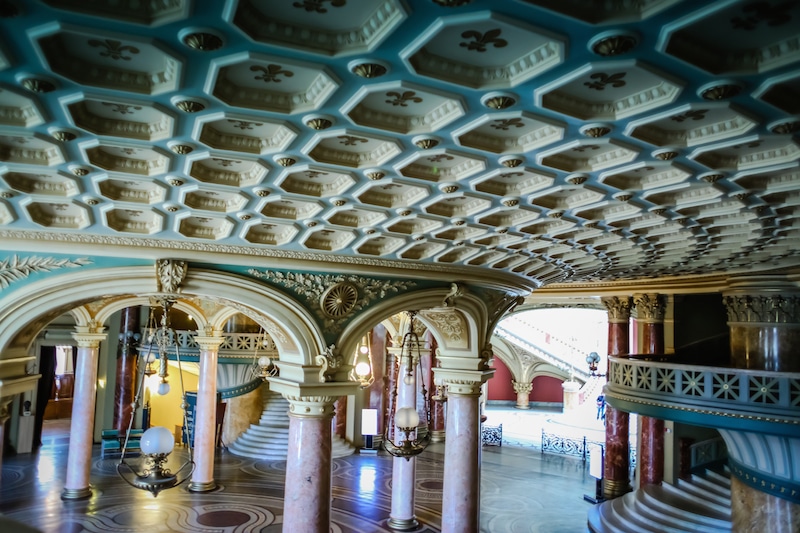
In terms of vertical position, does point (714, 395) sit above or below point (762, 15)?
below

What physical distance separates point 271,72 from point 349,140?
41.9 inches

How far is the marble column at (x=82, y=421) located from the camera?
1234 centimetres

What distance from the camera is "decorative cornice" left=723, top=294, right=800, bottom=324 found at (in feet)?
35.2

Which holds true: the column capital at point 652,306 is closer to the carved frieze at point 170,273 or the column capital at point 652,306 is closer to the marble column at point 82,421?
the carved frieze at point 170,273

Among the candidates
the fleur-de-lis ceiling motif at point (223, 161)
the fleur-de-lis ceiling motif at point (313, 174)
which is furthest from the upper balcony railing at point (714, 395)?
the fleur-de-lis ceiling motif at point (223, 161)

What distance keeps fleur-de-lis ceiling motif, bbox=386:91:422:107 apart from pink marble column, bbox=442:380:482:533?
6.40 metres

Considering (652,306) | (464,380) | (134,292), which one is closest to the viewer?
(134,292)

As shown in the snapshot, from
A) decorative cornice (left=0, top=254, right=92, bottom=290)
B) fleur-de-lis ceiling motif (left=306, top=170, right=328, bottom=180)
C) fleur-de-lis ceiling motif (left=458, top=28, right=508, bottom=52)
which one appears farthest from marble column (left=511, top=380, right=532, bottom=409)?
fleur-de-lis ceiling motif (left=458, top=28, right=508, bottom=52)

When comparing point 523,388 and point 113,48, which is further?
point 523,388

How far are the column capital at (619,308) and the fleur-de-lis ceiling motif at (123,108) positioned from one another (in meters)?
13.3

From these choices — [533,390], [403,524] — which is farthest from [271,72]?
[533,390]

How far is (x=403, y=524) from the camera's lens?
11.4 m

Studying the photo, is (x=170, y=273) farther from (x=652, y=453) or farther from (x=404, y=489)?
(x=652, y=453)

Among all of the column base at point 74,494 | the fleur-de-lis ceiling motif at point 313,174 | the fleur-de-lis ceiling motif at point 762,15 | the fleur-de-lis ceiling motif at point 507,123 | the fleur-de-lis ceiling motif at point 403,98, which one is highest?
the fleur-de-lis ceiling motif at point 762,15
